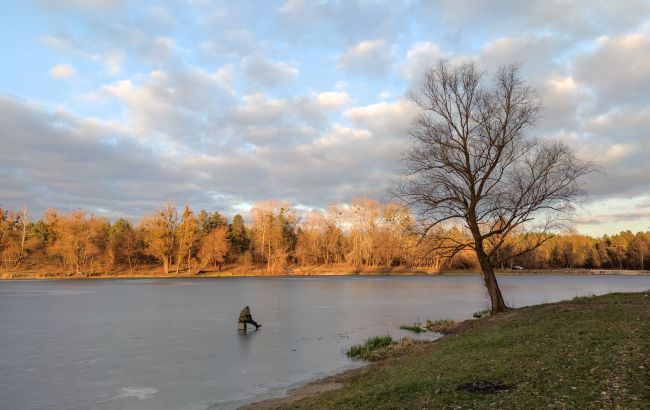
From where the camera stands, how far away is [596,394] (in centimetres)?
745

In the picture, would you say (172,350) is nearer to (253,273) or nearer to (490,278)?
(490,278)

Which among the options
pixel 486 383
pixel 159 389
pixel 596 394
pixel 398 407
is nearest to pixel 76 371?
pixel 159 389

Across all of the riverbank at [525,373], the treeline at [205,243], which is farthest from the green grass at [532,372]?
the treeline at [205,243]

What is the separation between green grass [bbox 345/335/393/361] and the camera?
735 inches

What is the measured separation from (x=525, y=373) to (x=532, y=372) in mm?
139

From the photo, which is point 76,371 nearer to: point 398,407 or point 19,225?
point 398,407

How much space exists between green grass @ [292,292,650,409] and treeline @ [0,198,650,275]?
7419cm

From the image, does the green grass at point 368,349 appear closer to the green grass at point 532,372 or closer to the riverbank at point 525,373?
the green grass at point 532,372

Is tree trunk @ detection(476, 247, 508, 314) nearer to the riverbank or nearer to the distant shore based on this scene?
the riverbank

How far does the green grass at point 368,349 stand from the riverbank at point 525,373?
3.27 m

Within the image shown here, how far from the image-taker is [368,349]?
19719 millimetres

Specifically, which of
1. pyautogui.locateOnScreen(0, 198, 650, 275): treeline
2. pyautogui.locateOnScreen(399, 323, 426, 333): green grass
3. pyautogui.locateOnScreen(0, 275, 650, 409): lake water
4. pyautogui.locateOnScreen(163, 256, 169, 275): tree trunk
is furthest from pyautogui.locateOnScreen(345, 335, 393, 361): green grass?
pyautogui.locateOnScreen(163, 256, 169, 275): tree trunk

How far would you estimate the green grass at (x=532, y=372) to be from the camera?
766 centimetres

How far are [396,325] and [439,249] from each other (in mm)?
6826
